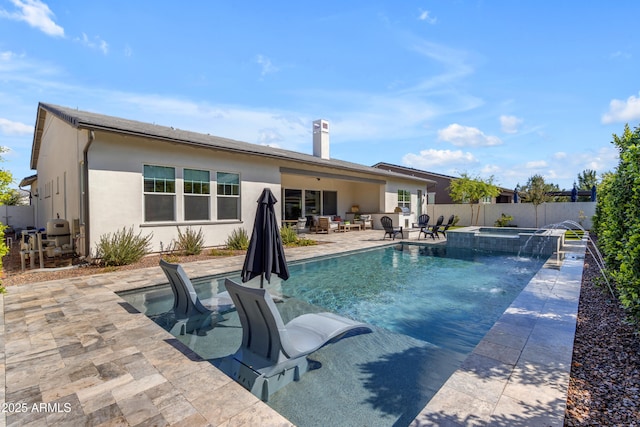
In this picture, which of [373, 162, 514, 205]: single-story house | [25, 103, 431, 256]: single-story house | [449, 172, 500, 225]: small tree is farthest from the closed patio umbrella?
[373, 162, 514, 205]: single-story house

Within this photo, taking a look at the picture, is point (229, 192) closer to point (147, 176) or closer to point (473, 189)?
point (147, 176)

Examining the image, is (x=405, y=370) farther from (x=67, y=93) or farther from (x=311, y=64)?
Result: (x=67, y=93)

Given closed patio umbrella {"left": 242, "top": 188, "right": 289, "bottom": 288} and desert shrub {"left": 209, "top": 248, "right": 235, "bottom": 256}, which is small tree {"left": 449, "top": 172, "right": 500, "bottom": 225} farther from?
closed patio umbrella {"left": 242, "top": 188, "right": 289, "bottom": 288}

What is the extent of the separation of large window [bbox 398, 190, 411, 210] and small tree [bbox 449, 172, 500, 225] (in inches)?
153

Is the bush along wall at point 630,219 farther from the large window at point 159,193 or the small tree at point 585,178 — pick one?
the small tree at point 585,178

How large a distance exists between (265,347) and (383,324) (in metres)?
2.18

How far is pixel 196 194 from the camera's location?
34.4 ft

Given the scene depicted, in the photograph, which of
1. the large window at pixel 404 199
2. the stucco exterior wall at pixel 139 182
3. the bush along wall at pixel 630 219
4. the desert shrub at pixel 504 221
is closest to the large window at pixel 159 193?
the stucco exterior wall at pixel 139 182

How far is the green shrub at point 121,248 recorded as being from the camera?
312 inches

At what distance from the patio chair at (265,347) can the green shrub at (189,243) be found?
272 inches

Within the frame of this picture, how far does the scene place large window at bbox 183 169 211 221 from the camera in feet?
33.6

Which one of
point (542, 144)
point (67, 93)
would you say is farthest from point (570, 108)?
point (67, 93)

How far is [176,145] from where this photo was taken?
991 cm

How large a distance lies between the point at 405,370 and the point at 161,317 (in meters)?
3.75
